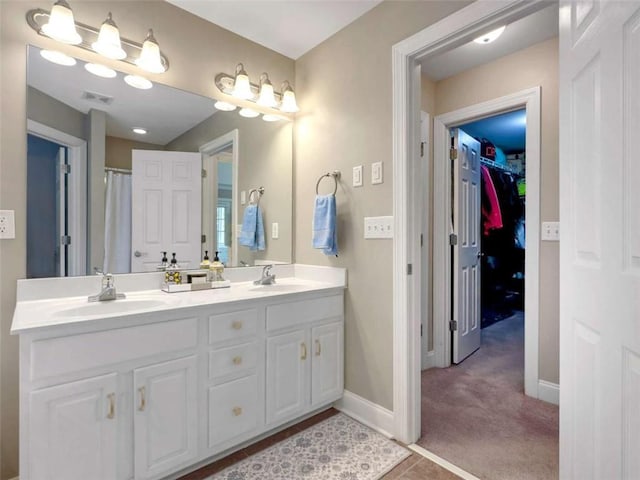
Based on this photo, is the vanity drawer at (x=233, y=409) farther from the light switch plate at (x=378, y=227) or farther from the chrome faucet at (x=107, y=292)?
the light switch plate at (x=378, y=227)

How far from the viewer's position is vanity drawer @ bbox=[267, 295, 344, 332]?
176 cm

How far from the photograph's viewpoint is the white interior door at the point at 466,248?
9.24ft

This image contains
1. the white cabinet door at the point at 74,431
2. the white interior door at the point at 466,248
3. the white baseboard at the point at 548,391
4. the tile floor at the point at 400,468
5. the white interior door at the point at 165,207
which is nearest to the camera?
the white cabinet door at the point at 74,431

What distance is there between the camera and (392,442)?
1771mm

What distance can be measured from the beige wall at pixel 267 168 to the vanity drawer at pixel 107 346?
0.89 meters

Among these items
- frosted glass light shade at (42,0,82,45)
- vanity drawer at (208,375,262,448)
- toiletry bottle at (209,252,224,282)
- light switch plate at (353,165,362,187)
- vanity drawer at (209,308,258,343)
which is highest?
frosted glass light shade at (42,0,82,45)

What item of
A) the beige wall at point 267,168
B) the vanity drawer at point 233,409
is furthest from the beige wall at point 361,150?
the vanity drawer at point 233,409

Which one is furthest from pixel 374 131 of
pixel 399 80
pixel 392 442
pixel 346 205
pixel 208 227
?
pixel 392 442

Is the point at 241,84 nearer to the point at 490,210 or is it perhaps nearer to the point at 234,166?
the point at 234,166

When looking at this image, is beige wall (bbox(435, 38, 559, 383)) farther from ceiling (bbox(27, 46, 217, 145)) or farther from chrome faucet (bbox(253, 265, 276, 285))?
ceiling (bbox(27, 46, 217, 145))

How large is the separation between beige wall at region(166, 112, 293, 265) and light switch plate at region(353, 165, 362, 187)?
0.62 m

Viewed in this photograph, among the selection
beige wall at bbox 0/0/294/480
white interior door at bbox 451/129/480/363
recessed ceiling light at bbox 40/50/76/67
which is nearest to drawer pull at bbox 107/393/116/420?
beige wall at bbox 0/0/294/480

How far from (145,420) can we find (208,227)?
1127 millimetres

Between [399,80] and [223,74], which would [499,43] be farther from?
[223,74]
